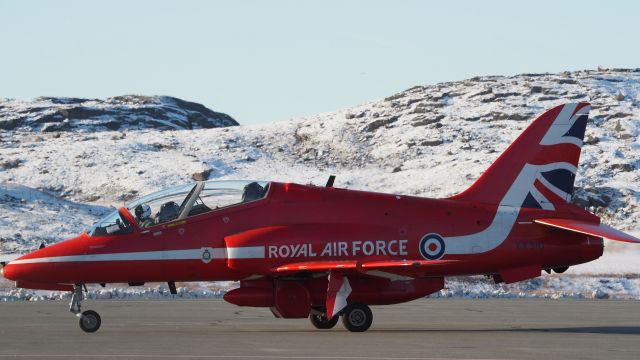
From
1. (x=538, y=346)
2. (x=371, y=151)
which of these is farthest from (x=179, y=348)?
(x=371, y=151)

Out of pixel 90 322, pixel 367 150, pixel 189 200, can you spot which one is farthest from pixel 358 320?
pixel 367 150

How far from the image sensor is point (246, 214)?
19359mm

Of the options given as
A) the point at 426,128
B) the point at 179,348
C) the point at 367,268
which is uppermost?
the point at 426,128

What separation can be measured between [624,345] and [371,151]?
198 ft

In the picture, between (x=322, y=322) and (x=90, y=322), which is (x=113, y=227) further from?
(x=322, y=322)

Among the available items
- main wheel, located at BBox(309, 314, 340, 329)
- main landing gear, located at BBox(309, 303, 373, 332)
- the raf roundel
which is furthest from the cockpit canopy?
the raf roundel

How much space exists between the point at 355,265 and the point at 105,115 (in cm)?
8330

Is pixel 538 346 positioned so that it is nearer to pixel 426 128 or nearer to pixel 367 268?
pixel 367 268

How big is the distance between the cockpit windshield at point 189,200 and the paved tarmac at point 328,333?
2008 mm

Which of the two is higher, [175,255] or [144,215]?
[144,215]

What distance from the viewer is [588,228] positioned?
19406mm

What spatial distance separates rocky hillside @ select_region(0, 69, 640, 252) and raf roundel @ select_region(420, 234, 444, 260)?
34788 mm

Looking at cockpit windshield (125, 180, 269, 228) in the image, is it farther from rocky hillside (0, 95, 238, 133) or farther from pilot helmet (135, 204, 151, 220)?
rocky hillside (0, 95, 238, 133)

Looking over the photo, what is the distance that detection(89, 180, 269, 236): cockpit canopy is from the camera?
754 inches
